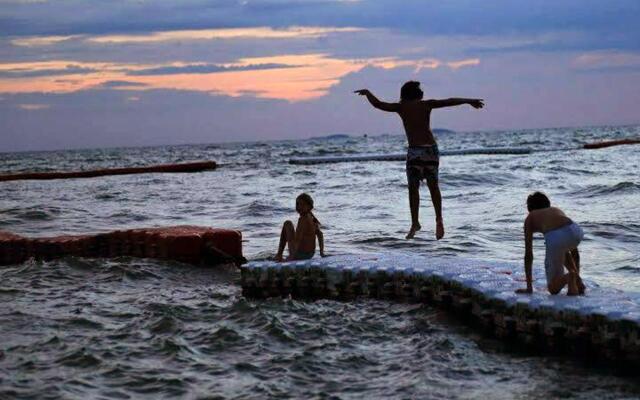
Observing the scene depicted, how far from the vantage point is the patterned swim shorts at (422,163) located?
1215cm

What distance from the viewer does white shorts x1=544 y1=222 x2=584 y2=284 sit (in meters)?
9.15

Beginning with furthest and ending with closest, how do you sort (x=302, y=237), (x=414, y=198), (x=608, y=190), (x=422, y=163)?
1. (x=608, y=190)
2. (x=302, y=237)
3. (x=414, y=198)
4. (x=422, y=163)

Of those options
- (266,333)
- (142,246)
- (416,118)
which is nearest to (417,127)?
(416,118)

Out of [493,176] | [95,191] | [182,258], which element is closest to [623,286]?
[182,258]

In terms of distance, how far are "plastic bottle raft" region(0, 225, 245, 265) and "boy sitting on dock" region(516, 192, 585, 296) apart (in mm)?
6723

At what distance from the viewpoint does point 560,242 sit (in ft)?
30.0

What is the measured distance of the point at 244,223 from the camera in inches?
861

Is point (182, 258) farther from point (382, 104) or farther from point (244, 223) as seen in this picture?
point (244, 223)

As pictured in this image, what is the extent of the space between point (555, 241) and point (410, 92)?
11.8 ft

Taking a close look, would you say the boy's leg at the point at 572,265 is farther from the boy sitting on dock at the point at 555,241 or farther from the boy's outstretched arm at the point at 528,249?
the boy's outstretched arm at the point at 528,249

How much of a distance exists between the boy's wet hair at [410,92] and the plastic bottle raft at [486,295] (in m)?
2.25

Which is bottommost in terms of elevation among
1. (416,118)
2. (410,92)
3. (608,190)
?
(608,190)

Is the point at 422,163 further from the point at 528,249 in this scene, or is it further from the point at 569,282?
the point at 569,282

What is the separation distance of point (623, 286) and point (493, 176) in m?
24.3
